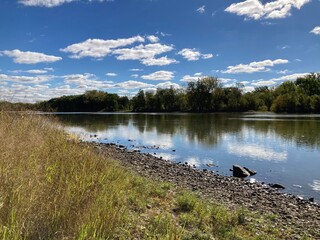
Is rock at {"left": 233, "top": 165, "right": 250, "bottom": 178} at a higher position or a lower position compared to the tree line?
lower

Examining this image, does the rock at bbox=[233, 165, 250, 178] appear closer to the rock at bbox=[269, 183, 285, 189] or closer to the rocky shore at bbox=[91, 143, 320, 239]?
the rocky shore at bbox=[91, 143, 320, 239]

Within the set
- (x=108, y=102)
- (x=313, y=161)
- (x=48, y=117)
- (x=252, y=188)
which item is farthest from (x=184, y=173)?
(x=108, y=102)

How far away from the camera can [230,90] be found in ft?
432

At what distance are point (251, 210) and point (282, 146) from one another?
70.3 ft

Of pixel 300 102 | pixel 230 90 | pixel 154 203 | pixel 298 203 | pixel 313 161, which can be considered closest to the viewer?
pixel 154 203

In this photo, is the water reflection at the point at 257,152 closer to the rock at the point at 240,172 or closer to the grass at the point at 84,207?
the rock at the point at 240,172

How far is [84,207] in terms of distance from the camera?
15.6 feet

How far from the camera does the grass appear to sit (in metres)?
4.21

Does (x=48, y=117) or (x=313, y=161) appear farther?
(x=313, y=161)

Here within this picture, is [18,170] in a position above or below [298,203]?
above

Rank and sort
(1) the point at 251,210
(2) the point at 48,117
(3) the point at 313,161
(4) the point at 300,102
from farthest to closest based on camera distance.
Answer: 1. (4) the point at 300,102
2. (3) the point at 313,161
3. (2) the point at 48,117
4. (1) the point at 251,210

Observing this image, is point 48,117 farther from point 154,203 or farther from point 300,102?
point 300,102

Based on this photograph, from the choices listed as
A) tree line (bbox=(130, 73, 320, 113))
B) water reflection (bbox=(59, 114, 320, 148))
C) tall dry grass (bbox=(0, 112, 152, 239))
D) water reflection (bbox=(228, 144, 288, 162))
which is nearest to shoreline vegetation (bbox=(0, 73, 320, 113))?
tree line (bbox=(130, 73, 320, 113))

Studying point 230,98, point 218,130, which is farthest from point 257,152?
point 230,98
